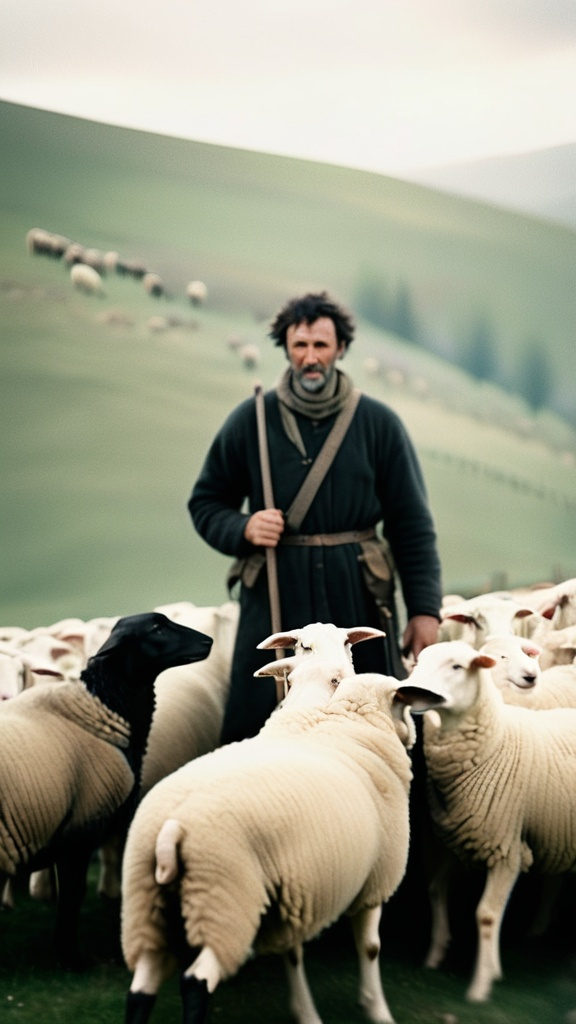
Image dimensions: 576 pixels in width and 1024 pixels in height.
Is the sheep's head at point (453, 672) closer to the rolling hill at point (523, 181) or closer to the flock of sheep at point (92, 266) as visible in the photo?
the rolling hill at point (523, 181)

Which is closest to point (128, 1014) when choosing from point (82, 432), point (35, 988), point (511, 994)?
point (35, 988)

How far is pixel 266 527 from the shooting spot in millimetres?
4008

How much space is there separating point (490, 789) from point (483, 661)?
45 cm

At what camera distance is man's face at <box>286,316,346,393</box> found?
4.07 m

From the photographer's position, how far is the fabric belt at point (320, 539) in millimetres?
4090

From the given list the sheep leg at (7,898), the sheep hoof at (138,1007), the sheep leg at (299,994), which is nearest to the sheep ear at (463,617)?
the sheep leg at (299,994)

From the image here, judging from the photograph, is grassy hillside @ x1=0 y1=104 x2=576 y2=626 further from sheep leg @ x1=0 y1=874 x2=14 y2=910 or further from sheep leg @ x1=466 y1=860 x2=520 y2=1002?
sheep leg @ x1=466 y1=860 x2=520 y2=1002

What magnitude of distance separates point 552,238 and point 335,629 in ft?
18.9

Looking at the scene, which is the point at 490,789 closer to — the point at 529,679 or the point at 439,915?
the point at 529,679

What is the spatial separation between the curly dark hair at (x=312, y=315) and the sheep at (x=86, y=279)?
4542mm

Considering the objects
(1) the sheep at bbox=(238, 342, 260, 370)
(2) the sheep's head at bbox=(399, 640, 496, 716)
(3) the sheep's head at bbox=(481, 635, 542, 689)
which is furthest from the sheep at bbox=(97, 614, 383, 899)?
(1) the sheep at bbox=(238, 342, 260, 370)

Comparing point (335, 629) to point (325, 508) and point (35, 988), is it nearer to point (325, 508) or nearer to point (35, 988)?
point (325, 508)

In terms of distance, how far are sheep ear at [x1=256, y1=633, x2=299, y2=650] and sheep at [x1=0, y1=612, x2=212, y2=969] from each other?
0.18 m

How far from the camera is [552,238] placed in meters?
8.53
